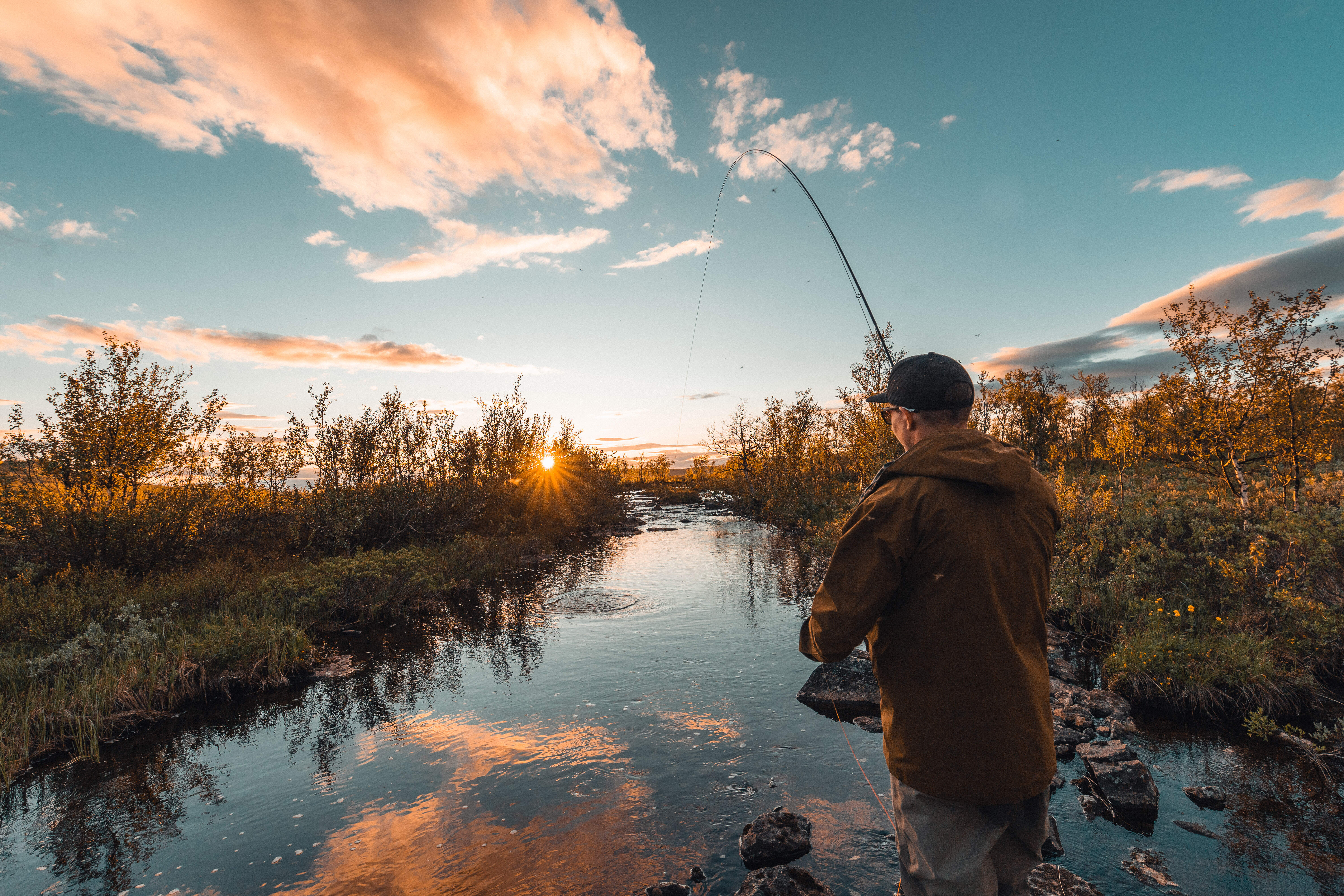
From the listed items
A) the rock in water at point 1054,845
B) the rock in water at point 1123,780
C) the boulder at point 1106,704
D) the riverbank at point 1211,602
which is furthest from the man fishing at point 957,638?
the riverbank at point 1211,602

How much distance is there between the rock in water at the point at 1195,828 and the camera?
4.75m

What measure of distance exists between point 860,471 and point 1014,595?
22.1 metres

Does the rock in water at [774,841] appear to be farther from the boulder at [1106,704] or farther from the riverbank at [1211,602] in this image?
the riverbank at [1211,602]

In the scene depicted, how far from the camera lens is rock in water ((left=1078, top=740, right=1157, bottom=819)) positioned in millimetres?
5075

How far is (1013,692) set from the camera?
83.6 inches

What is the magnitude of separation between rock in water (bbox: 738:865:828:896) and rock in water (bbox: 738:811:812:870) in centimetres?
31

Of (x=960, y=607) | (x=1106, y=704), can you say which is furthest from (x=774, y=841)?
(x=1106, y=704)

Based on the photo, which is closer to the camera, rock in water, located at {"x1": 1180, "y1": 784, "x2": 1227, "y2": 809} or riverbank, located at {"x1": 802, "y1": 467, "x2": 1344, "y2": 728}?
rock in water, located at {"x1": 1180, "y1": 784, "x2": 1227, "y2": 809}

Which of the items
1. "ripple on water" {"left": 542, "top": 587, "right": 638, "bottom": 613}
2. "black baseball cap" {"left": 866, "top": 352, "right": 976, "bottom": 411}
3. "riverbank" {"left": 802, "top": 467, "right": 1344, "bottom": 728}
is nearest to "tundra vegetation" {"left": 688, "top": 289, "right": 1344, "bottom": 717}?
"riverbank" {"left": 802, "top": 467, "right": 1344, "bottom": 728}

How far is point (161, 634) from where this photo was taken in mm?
9047

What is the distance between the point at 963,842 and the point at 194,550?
1676 cm

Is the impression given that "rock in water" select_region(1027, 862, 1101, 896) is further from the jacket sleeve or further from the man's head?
the man's head

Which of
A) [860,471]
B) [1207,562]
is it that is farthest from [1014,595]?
[860,471]

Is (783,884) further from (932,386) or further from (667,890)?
(932,386)
